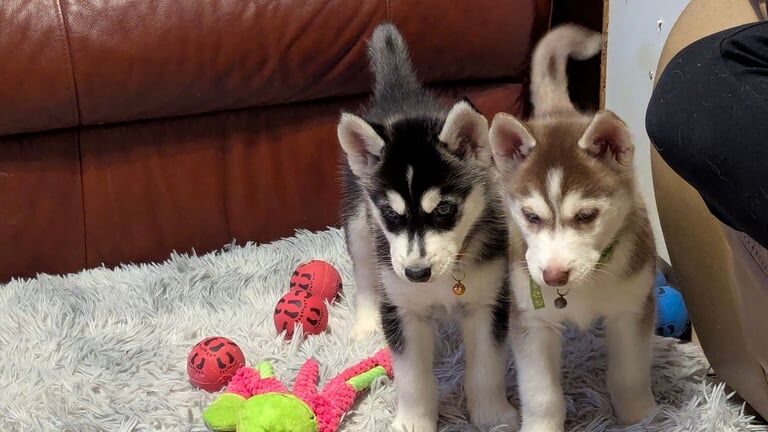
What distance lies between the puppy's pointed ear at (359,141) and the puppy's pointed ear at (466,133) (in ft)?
0.42

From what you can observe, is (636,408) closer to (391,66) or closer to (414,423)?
(414,423)

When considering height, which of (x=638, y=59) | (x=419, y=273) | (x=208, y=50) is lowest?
(x=419, y=273)

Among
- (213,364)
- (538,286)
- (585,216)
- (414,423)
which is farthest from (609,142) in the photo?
(213,364)

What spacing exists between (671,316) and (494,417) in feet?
1.80

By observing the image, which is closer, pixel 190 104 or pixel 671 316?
pixel 671 316

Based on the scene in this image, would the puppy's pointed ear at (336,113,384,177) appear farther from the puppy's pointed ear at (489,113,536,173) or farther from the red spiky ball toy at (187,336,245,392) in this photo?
the red spiky ball toy at (187,336,245,392)

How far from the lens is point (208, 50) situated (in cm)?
208

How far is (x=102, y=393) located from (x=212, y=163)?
2.51 ft

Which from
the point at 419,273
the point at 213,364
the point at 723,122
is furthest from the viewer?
the point at 213,364

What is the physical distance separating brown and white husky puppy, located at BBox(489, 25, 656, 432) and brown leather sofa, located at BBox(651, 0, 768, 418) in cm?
11

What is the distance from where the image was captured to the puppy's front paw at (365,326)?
6.27 ft

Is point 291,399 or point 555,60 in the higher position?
point 555,60

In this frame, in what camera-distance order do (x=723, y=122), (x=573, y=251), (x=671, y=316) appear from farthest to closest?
(x=671, y=316) → (x=573, y=251) → (x=723, y=122)

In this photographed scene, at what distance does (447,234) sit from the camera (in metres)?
1.44
